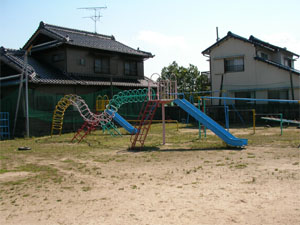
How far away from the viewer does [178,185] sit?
231 inches

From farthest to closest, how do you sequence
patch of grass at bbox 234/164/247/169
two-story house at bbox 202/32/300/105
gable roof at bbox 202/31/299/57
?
gable roof at bbox 202/31/299/57 → two-story house at bbox 202/32/300/105 → patch of grass at bbox 234/164/247/169

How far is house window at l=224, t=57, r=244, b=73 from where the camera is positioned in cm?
2551

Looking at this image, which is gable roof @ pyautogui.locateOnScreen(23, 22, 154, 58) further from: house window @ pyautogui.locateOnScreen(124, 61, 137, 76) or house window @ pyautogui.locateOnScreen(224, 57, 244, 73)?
house window @ pyautogui.locateOnScreen(224, 57, 244, 73)

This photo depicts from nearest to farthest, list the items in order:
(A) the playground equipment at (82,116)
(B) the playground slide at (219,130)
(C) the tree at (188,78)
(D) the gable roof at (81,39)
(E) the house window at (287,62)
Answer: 1. (B) the playground slide at (219,130)
2. (A) the playground equipment at (82,116)
3. (D) the gable roof at (81,39)
4. (E) the house window at (287,62)
5. (C) the tree at (188,78)

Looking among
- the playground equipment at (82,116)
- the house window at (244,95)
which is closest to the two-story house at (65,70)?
the playground equipment at (82,116)

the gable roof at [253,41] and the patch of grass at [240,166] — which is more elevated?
the gable roof at [253,41]

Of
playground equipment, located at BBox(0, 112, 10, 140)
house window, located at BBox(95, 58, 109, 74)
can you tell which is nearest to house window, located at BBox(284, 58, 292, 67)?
house window, located at BBox(95, 58, 109, 74)

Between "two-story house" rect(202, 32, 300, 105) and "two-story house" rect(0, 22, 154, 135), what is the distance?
567cm

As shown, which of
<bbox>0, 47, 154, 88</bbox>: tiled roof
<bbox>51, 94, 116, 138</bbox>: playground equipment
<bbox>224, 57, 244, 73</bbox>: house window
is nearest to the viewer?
<bbox>51, 94, 116, 138</bbox>: playground equipment

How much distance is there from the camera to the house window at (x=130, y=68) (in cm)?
2489

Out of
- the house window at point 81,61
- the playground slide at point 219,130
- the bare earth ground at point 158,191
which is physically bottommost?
the bare earth ground at point 158,191

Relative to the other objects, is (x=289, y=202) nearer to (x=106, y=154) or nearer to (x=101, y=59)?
(x=106, y=154)

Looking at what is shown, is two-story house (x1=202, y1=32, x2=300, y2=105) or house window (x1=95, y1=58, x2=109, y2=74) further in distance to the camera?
two-story house (x1=202, y1=32, x2=300, y2=105)

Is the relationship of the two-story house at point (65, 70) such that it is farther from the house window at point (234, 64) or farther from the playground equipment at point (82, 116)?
Answer: the house window at point (234, 64)
